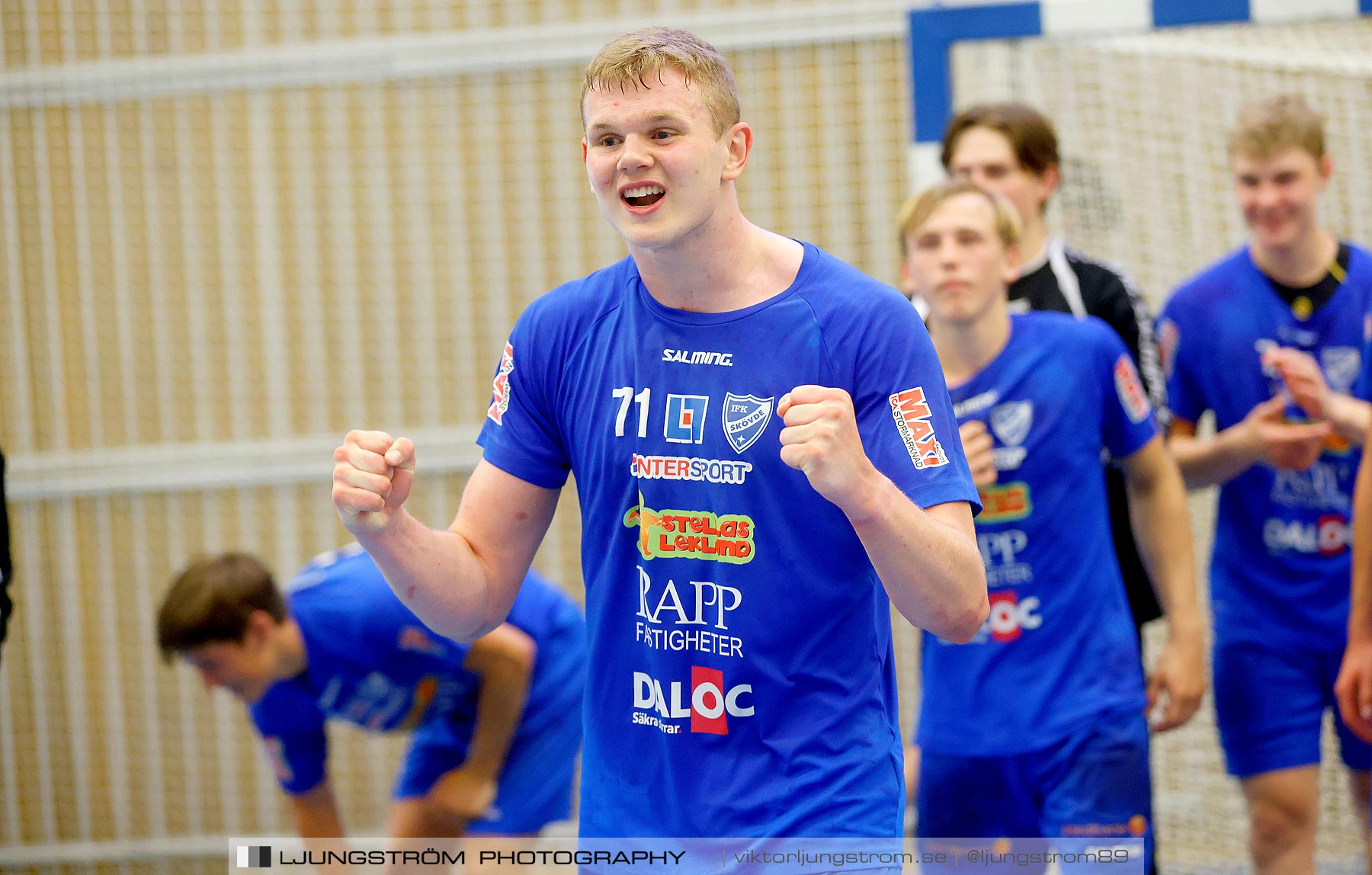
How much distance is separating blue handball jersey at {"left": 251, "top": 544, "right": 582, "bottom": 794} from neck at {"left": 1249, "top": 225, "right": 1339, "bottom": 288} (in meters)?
2.42

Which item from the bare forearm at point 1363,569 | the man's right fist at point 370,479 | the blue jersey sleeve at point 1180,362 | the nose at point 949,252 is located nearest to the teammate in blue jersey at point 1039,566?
the nose at point 949,252

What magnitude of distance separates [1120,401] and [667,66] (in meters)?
1.78

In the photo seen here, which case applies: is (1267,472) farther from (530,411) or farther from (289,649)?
(289,649)

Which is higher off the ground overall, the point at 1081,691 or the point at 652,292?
the point at 652,292

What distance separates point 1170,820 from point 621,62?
14.1ft

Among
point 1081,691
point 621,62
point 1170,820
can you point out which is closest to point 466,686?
point 1081,691

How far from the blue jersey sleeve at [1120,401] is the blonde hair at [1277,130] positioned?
3.04 ft

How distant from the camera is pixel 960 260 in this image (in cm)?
324

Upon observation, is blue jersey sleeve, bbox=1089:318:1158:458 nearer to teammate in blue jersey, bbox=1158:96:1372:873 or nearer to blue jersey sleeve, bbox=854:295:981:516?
teammate in blue jersey, bbox=1158:96:1372:873

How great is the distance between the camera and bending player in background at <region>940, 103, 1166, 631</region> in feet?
12.3

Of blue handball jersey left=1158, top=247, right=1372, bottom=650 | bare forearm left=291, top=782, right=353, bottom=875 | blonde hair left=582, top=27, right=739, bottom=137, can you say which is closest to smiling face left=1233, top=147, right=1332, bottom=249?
blue handball jersey left=1158, top=247, right=1372, bottom=650

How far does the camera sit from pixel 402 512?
2.00m

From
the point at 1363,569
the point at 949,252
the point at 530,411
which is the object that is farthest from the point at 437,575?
the point at 1363,569

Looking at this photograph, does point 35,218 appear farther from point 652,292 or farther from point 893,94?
point 652,292
